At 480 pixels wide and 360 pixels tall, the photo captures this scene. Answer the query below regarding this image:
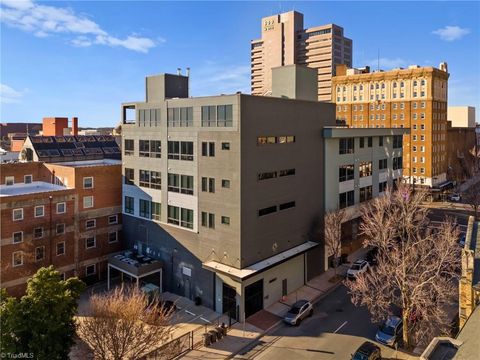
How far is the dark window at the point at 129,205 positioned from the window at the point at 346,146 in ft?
82.2

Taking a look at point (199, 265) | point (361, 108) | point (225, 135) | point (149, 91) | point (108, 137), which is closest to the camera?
point (225, 135)

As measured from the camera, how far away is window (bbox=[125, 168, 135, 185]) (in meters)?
44.1

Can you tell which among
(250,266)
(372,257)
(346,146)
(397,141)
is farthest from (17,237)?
(397,141)

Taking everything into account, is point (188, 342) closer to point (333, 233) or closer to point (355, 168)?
point (333, 233)

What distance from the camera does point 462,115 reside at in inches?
5743

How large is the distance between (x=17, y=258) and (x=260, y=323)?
77.7 feet

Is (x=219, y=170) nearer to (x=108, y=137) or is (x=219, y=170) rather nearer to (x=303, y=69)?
(x=303, y=69)

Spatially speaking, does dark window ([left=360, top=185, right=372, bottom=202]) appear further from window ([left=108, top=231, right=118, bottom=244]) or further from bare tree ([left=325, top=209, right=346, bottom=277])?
window ([left=108, top=231, right=118, bottom=244])

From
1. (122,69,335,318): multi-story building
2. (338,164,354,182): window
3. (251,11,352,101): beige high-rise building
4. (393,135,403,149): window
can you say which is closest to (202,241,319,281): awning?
(122,69,335,318): multi-story building

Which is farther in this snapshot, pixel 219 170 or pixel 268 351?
pixel 219 170

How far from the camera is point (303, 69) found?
41.7 m

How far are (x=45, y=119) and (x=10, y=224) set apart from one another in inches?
2721

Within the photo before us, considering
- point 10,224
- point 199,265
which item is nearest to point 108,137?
point 10,224

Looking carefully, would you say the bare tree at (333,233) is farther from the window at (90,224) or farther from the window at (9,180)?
the window at (9,180)
